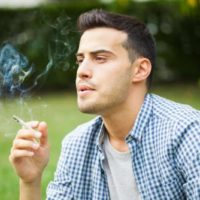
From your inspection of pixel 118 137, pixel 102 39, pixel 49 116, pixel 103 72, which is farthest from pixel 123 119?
pixel 49 116

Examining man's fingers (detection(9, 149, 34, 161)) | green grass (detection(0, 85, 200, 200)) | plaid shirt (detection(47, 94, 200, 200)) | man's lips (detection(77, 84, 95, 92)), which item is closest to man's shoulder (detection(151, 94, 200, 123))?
plaid shirt (detection(47, 94, 200, 200))

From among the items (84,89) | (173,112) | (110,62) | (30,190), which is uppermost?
(110,62)

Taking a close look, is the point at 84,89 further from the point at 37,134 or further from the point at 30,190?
the point at 30,190

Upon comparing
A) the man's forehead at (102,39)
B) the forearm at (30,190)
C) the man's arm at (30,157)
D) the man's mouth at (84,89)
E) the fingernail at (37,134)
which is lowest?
the forearm at (30,190)

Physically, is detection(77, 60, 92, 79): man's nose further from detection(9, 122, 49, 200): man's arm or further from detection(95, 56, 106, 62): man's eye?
detection(9, 122, 49, 200): man's arm

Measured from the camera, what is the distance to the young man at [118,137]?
124 inches

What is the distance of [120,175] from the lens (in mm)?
3428

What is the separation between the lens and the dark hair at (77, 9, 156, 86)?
3521 millimetres

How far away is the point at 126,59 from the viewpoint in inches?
138

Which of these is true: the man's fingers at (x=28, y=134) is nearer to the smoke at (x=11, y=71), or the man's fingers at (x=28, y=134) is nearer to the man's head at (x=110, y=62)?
Result: the man's head at (x=110, y=62)

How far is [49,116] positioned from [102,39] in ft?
→ 27.9

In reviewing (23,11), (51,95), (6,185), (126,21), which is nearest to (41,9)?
(23,11)

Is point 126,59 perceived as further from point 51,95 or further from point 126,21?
point 51,95

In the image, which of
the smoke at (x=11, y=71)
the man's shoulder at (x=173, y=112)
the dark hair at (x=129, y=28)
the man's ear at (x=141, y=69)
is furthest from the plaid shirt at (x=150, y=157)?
the smoke at (x=11, y=71)
